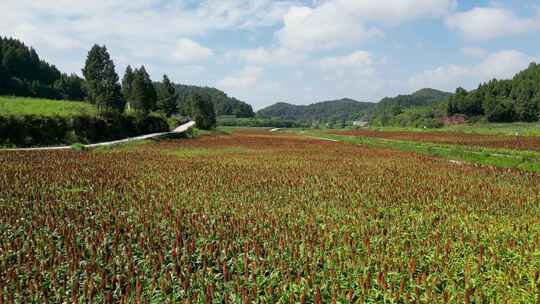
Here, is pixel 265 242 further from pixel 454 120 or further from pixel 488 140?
pixel 454 120

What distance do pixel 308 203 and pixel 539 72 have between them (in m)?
163

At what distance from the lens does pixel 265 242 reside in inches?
267

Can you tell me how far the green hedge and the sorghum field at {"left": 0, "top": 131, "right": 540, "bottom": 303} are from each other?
17.0m

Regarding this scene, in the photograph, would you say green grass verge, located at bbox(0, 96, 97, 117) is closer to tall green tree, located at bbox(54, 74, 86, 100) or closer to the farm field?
tall green tree, located at bbox(54, 74, 86, 100)

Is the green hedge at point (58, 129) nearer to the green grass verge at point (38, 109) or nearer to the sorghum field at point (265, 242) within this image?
the green grass verge at point (38, 109)

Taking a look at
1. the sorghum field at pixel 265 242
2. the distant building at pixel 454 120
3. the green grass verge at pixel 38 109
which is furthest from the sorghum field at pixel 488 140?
the distant building at pixel 454 120

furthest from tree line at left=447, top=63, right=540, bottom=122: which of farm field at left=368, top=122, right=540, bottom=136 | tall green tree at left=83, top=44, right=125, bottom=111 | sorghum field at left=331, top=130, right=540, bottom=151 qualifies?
tall green tree at left=83, top=44, right=125, bottom=111

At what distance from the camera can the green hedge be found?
27406mm

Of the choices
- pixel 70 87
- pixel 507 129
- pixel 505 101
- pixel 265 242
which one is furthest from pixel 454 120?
pixel 265 242

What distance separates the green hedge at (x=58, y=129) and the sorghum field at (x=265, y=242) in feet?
55.8

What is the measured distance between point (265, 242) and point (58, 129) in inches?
1172

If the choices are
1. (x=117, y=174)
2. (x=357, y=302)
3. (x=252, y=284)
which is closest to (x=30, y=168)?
(x=117, y=174)

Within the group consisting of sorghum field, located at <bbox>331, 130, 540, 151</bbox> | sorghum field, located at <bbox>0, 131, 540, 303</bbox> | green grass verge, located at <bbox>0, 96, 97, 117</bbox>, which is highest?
green grass verge, located at <bbox>0, 96, 97, 117</bbox>

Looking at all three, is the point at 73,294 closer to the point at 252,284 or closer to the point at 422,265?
the point at 252,284
